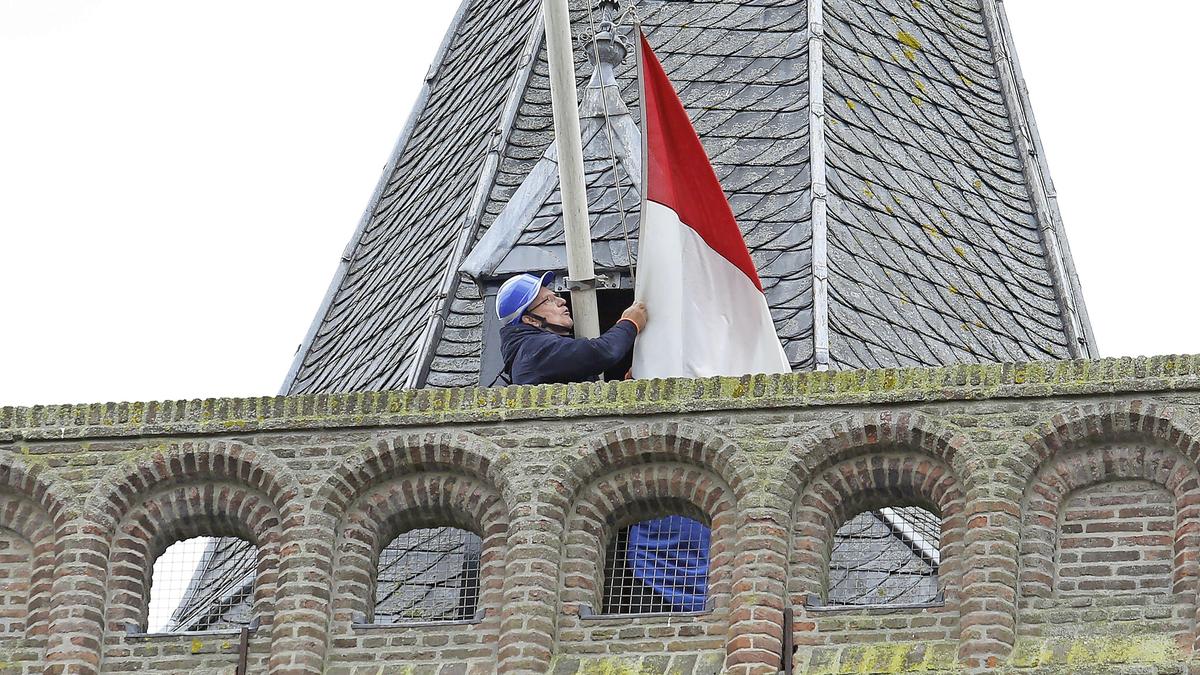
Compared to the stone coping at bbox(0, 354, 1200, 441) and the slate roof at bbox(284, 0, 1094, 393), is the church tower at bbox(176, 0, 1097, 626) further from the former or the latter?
the stone coping at bbox(0, 354, 1200, 441)

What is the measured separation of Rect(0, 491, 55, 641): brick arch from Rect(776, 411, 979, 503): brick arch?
3.90 m

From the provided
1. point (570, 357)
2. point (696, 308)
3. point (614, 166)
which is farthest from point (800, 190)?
point (570, 357)

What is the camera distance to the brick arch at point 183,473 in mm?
24469

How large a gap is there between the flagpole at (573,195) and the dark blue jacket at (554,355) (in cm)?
18

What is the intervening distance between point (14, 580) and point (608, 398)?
328 centimetres

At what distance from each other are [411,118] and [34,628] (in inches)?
500

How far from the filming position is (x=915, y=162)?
3359cm

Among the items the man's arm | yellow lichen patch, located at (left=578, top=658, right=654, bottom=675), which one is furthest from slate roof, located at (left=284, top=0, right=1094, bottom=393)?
yellow lichen patch, located at (left=578, top=658, right=654, bottom=675)

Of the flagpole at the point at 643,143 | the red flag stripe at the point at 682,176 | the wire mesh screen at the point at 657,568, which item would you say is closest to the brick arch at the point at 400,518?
the wire mesh screen at the point at 657,568

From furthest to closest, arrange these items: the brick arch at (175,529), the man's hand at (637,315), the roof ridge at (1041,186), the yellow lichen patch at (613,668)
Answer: the roof ridge at (1041,186), the man's hand at (637,315), the brick arch at (175,529), the yellow lichen patch at (613,668)

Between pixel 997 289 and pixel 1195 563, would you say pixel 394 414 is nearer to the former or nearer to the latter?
pixel 1195 563

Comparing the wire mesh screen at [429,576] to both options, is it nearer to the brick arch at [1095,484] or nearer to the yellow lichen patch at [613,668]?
the yellow lichen patch at [613,668]

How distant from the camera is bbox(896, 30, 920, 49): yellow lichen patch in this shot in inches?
1382

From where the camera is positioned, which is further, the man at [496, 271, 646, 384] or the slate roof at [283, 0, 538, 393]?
the slate roof at [283, 0, 538, 393]
